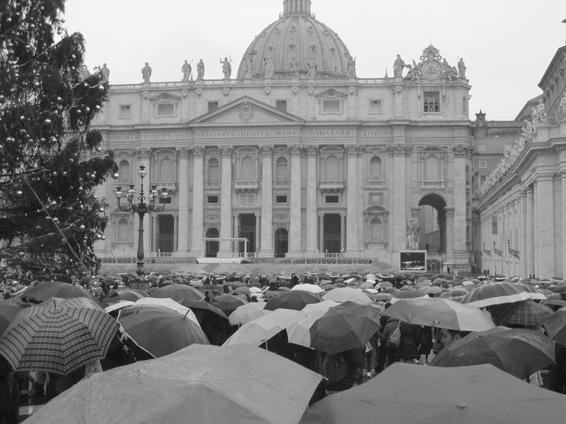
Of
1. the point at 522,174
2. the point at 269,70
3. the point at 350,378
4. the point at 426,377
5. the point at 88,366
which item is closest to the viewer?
the point at 426,377

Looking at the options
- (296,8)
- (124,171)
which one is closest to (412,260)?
(124,171)

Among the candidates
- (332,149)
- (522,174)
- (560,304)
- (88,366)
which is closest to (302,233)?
(332,149)

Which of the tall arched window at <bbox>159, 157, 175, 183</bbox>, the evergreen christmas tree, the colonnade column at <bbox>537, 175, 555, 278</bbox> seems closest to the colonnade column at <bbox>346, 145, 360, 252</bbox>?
the tall arched window at <bbox>159, 157, 175, 183</bbox>

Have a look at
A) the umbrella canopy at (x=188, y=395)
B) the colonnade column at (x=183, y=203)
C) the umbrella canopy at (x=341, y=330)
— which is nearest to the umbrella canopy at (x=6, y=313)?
the umbrella canopy at (x=341, y=330)

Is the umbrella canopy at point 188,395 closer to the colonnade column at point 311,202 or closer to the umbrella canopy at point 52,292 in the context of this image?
the umbrella canopy at point 52,292

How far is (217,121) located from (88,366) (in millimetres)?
67556

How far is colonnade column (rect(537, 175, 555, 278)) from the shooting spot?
3409cm

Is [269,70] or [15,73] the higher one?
[269,70]

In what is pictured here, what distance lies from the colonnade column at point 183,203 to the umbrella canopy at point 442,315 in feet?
209

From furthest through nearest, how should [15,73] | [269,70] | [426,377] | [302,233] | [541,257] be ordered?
[269,70], [302,233], [541,257], [15,73], [426,377]

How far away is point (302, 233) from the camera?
242ft

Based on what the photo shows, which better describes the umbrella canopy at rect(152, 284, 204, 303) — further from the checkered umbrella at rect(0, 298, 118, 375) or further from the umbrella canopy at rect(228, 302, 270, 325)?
the checkered umbrella at rect(0, 298, 118, 375)

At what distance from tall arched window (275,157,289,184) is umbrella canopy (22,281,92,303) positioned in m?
61.7

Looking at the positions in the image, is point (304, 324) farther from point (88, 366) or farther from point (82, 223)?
point (82, 223)
